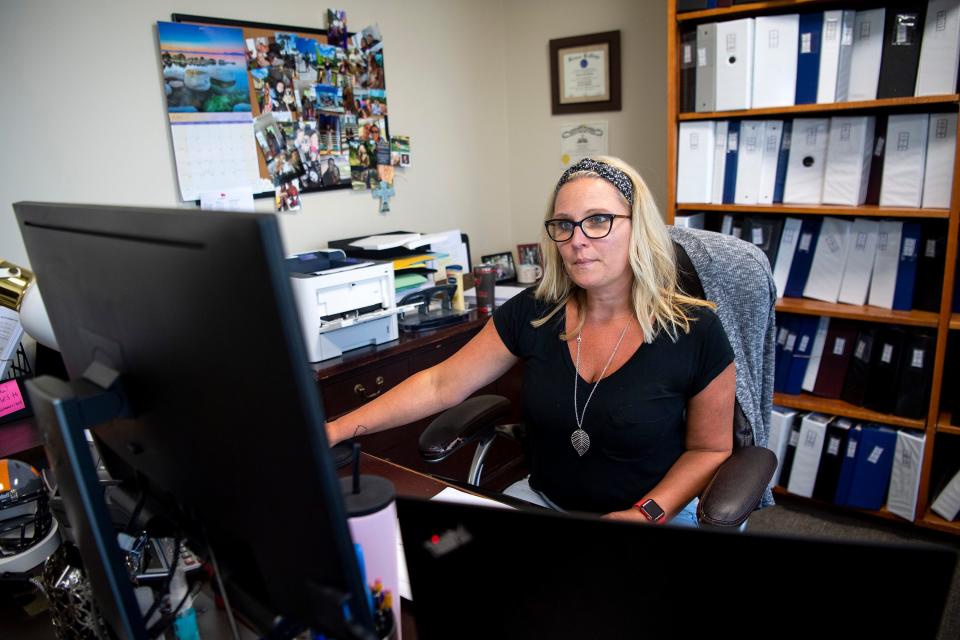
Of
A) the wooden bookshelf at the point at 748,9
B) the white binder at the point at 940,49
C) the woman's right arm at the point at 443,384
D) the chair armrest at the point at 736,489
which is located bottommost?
the chair armrest at the point at 736,489

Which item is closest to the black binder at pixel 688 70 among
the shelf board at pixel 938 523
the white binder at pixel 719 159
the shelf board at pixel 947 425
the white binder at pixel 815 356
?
the white binder at pixel 719 159

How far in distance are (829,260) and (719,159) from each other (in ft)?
1.82

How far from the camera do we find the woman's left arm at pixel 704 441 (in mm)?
1487

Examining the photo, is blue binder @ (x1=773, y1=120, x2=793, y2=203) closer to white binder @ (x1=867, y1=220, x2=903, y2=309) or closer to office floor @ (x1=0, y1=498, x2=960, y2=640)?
white binder @ (x1=867, y1=220, x2=903, y2=309)

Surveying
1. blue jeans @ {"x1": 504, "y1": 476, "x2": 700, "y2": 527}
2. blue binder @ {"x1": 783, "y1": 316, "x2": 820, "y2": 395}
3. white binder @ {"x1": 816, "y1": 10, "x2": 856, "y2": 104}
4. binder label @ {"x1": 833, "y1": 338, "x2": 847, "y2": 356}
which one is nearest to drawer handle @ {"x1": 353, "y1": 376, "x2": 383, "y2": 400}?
blue jeans @ {"x1": 504, "y1": 476, "x2": 700, "y2": 527}

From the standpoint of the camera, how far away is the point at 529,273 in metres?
3.27

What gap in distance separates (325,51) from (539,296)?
59.3 inches

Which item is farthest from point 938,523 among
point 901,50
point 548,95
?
point 548,95

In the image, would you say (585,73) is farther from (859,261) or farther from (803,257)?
(859,261)

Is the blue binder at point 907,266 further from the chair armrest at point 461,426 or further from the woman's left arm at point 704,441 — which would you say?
the chair armrest at point 461,426

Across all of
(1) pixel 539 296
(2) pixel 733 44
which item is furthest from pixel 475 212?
(1) pixel 539 296

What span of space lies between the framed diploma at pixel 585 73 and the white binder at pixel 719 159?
64 cm

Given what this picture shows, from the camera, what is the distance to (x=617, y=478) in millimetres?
1575

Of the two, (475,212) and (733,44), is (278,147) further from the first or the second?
(733,44)
